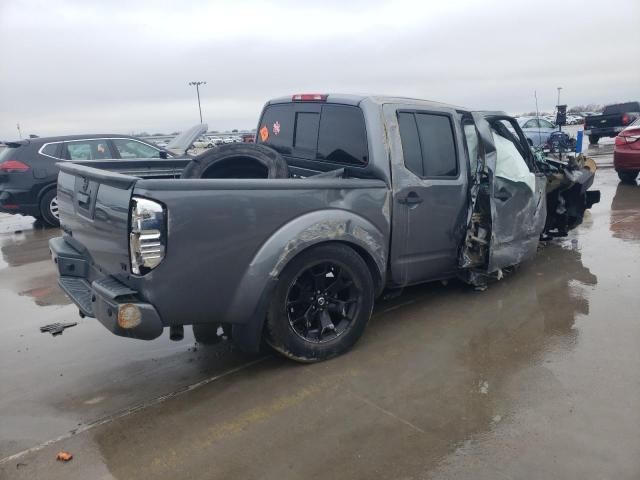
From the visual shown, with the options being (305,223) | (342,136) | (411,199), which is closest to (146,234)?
(305,223)

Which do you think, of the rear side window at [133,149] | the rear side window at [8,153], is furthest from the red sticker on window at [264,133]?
the rear side window at [8,153]

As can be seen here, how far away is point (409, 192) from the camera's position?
4.02m

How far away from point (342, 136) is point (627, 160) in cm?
872

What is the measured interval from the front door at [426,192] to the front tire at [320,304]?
50 centimetres

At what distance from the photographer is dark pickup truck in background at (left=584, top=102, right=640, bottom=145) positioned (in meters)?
22.0

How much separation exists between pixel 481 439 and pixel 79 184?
9.91 feet

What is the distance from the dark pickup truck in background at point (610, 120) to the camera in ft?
72.1

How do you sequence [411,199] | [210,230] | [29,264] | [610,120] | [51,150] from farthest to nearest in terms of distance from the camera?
1. [610,120]
2. [51,150]
3. [29,264]
4. [411,199]
5. [210,230]

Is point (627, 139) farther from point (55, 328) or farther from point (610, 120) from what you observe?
point (610, 120)

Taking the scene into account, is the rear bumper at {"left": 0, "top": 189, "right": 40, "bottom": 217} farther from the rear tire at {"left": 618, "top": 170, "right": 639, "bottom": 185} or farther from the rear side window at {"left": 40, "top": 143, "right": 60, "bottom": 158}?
the rear tire at {"left": 618, "top": 170, "right": 639, "bottom": 185}

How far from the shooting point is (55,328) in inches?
178

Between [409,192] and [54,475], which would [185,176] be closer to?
[409,192]

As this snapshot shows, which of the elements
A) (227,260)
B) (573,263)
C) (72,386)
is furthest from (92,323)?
(573,263)

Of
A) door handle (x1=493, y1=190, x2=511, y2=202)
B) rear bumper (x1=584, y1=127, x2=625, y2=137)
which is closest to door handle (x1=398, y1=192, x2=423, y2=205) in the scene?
door handle (x1=493, y1=190, x2=511, y2=202)
